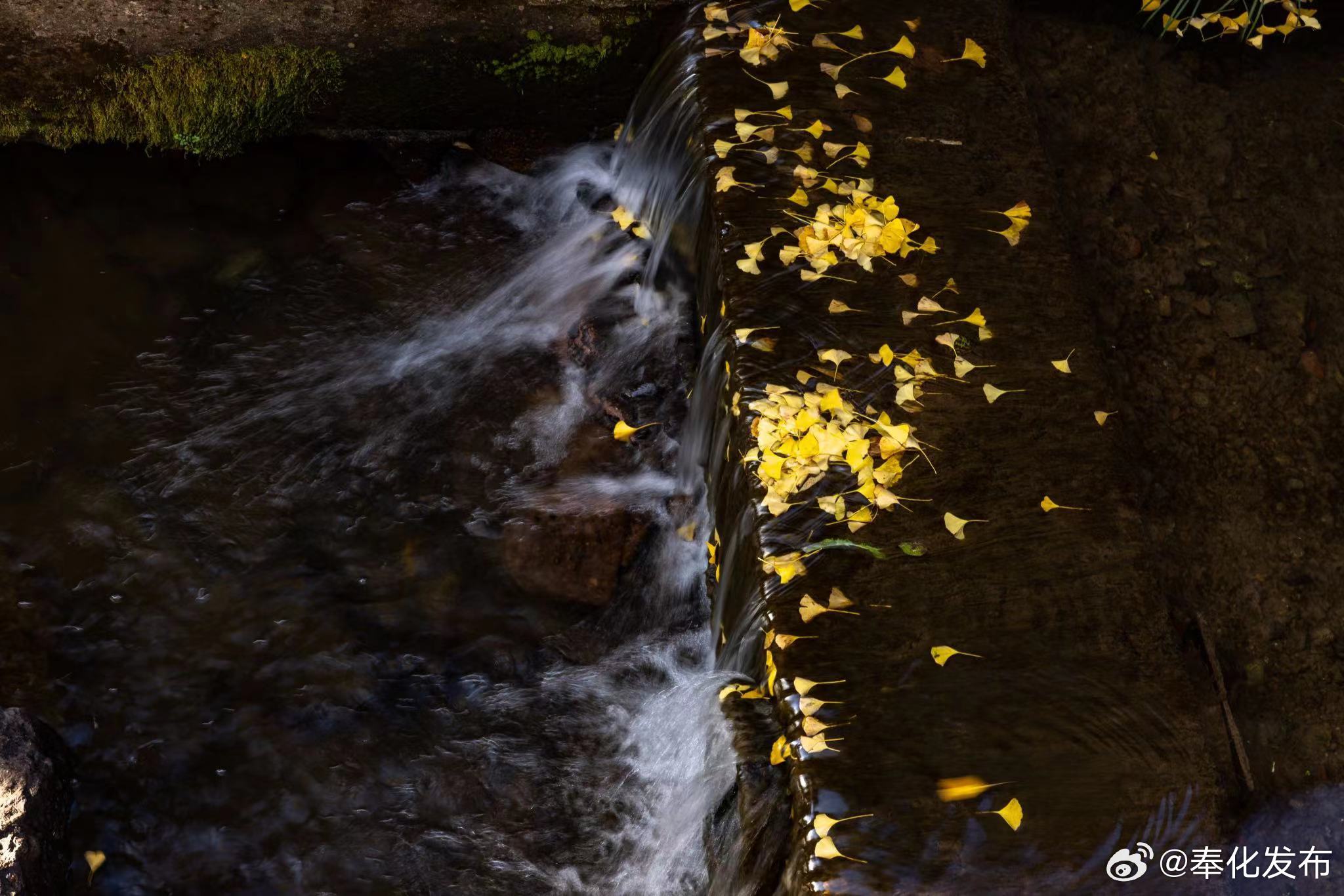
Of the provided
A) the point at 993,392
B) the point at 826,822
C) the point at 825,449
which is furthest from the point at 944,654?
the point at 993,392

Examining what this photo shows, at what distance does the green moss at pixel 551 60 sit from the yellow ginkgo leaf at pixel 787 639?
8.14 feet

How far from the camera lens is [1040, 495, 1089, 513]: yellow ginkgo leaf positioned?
9.37 ft

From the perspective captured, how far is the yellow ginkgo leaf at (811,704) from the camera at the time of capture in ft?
8.25

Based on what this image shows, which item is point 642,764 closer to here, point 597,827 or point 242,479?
point 597,827

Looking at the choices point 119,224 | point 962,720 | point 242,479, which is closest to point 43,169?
point 119,224

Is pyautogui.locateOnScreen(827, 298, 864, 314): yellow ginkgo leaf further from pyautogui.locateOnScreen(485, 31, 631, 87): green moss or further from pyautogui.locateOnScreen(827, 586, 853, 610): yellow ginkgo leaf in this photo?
pyautogui.locateOnScreen(485, 31, 631, 87): green moss

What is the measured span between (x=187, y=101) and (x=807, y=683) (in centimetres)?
322

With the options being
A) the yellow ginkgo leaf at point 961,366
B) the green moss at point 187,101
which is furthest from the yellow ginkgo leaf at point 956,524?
the green moss at point 187,101

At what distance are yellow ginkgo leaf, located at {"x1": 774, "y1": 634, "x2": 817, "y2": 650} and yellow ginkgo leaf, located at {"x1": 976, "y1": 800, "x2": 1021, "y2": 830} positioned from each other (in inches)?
23.2

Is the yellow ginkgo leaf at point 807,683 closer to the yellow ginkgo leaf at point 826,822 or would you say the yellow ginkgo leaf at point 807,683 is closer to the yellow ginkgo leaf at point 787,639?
the yellow ginkgo leaf at point 787,639

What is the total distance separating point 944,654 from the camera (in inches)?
103

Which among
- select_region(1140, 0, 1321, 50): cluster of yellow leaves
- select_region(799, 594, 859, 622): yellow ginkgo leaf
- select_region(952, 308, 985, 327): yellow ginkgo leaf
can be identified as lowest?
select_region(799, 594, 859, 622): yellow ginkgo leaf

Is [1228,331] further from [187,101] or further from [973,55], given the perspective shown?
[187,101]

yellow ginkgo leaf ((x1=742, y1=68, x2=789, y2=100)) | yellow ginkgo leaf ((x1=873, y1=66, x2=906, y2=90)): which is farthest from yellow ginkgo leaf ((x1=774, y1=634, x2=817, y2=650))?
yellow ginkgo leaf ((x1=873, y1=66, x2=906, y2=90))
